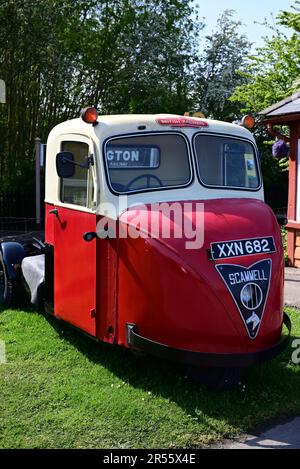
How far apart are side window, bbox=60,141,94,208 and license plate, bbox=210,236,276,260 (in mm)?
1267

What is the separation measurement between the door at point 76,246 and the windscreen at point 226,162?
1023mm

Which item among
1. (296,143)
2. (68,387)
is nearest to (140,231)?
(68,387)

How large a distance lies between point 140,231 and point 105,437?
1.55m

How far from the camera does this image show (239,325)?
410cm

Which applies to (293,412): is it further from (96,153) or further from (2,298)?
(2,298)

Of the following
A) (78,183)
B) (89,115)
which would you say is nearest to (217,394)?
(78,183)

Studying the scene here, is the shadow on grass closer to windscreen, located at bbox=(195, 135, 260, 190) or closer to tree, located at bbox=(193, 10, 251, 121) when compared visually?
windscreen, located at bbox=(195, 135, 260, 190)

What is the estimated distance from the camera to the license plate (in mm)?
4148

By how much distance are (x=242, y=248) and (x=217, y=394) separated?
1.25m

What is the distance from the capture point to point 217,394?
175 inches

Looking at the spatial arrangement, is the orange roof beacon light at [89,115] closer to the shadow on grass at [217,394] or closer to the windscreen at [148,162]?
the windscreen at [148,162]

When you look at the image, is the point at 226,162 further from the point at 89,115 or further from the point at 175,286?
the point at 175,286

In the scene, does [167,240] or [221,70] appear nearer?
[167,240]

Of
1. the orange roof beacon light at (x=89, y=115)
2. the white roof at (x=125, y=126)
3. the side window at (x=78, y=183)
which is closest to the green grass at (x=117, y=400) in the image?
the side window at (x=78, y=183)
